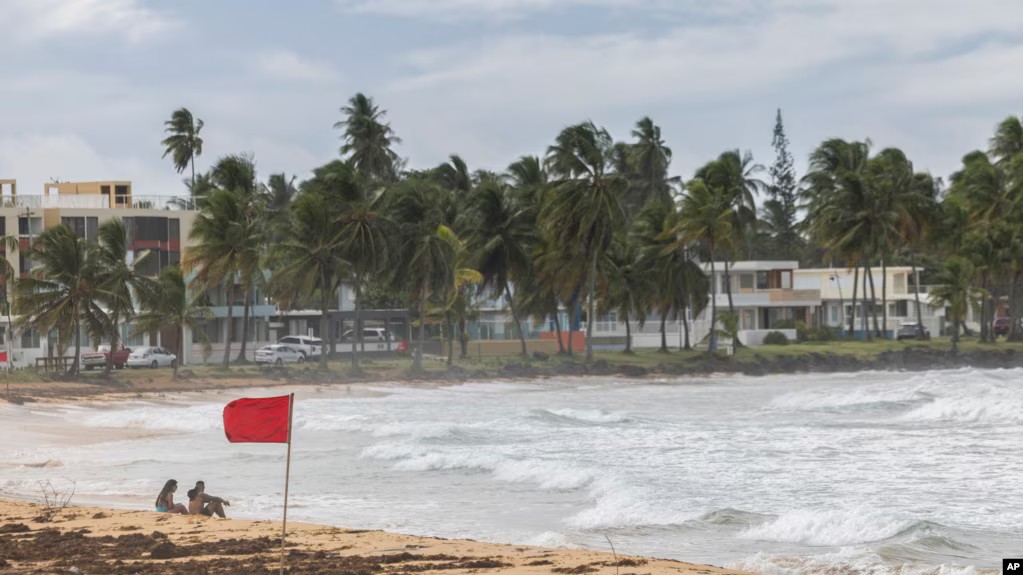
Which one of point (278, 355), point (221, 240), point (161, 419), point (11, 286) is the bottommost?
point (161, 419)

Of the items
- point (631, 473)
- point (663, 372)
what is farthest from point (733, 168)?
point (631, 473)

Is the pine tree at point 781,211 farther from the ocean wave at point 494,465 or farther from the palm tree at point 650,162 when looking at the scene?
the ocean wave at point 494,465

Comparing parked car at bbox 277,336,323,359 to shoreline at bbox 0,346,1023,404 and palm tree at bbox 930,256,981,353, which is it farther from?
palm tree at bbox 930,256,981,353

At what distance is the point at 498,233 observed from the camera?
200ft

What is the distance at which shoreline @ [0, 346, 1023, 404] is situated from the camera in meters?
43.9

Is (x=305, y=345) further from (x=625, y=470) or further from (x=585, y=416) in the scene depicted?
(x=625, y=470)

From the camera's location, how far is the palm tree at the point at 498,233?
2375 inches

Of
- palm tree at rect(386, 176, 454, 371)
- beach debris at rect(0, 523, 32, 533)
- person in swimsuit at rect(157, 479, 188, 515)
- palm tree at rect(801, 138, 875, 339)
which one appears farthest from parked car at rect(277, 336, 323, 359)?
beach debris at rect(0, 523, 32, 533)

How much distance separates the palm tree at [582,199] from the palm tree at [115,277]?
2026 cm

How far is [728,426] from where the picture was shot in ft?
107

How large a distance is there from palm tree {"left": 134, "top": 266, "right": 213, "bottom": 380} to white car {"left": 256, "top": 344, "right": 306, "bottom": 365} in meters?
7.64

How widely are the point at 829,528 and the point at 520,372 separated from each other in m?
40.5

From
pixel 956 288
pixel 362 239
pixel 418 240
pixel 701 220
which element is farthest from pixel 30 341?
pixel 956 288

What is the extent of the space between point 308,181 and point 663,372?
18636mm
